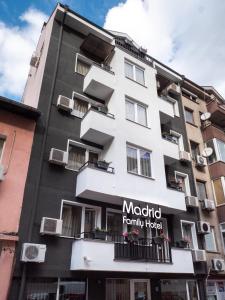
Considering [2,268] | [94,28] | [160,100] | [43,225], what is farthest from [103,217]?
[94,28]

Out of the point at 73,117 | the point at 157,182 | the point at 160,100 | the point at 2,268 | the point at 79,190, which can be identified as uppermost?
the point at 160,100

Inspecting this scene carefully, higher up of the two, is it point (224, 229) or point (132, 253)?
point (224, 229)

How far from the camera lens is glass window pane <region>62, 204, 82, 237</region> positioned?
995 cm

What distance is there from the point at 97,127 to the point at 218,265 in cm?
914

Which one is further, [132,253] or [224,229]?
[224,229]

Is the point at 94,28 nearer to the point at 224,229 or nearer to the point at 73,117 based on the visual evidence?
the point at 73,117

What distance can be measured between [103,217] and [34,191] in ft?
10.1

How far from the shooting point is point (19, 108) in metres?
10.3

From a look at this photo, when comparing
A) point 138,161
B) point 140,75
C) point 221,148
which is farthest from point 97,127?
point 221,148

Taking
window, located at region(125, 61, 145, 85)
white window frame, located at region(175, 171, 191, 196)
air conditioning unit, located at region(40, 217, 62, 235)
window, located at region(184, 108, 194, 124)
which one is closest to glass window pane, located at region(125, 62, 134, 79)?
window, located at region(125, 61, 145, 85)

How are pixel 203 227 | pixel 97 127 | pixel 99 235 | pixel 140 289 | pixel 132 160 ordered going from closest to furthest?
pixel 99 235, pixel 140 289, pixel 97 127, pixel 132 160, pixel 203 227

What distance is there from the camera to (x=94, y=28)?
15.3 m

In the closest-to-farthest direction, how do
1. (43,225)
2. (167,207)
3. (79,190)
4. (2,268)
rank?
1. (2,268)
2. (43,225)
3. (79,190)
4. (167,207)

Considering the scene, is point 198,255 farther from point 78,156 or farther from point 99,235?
point 78,156
